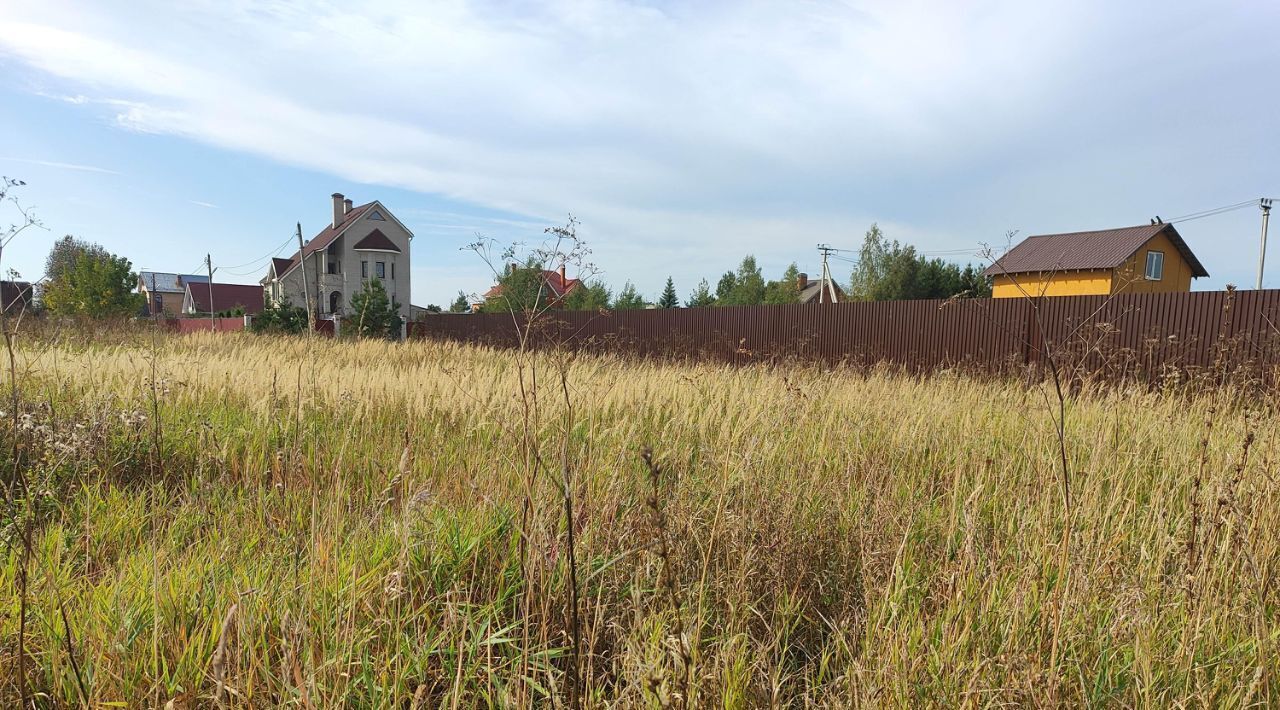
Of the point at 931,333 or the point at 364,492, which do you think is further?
the point at 931,333

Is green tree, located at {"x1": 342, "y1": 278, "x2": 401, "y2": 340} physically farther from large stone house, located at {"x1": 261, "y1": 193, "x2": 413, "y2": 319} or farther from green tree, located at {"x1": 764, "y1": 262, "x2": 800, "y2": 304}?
green tree, located at {"x1": 764, "y1": 262, "x2": 800, "y2": 304}

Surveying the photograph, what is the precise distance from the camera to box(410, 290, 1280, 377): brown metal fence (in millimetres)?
8508

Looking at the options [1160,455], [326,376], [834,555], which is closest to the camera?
[834,555]

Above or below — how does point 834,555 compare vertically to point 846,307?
below

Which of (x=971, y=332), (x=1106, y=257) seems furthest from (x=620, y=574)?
(x=1106, y=257)

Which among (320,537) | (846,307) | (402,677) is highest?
(846,307)

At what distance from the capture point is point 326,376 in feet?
19.9

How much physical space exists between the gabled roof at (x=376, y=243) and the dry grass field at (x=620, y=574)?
4170 cm

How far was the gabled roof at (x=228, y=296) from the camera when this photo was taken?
55.8 meters

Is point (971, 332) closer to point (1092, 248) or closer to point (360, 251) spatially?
point (1092, 248)

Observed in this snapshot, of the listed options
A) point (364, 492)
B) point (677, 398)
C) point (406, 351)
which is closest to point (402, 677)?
point (364, 492)

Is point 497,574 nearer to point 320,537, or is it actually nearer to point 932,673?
point 320,537

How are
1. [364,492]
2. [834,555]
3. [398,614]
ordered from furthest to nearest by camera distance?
[364,492] < [834,555] < [398,614]

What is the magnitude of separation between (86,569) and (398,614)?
1.17 meters
